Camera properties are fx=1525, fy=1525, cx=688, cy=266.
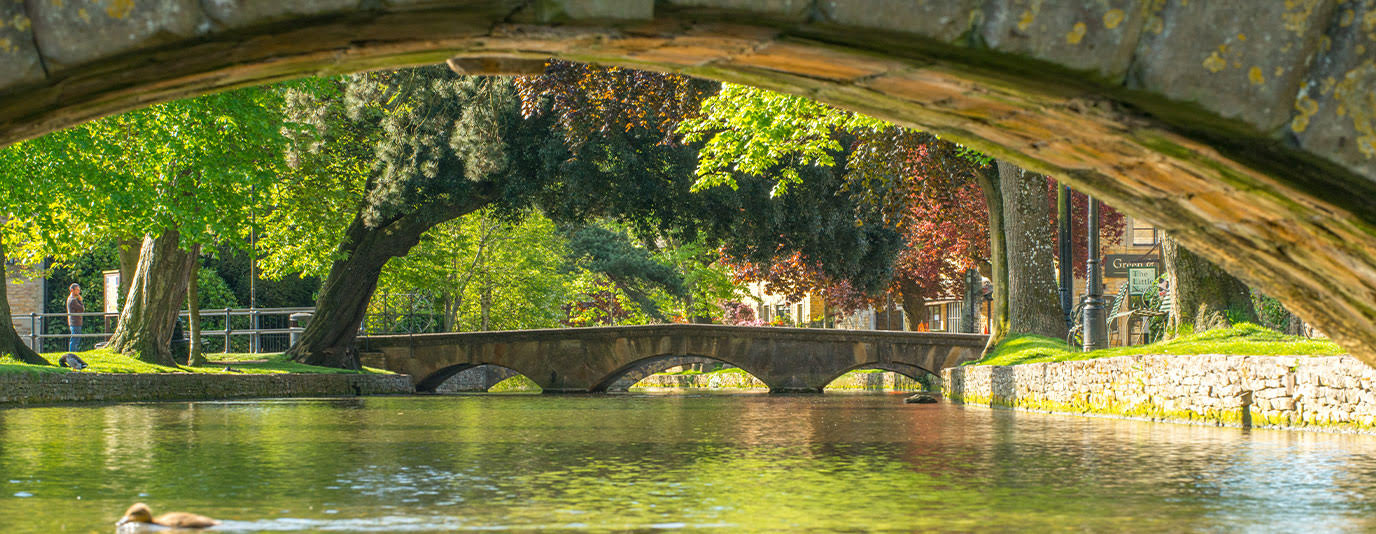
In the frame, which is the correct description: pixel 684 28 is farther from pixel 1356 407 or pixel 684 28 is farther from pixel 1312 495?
pixel 1356 407

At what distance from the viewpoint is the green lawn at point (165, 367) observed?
2064 centimetres

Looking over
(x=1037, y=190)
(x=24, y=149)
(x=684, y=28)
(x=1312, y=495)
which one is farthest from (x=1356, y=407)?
(x=24, y=149)

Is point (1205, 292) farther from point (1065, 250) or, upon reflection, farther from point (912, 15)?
point (912, 15)

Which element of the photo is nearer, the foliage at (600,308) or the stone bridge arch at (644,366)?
the stone bridge arch at (644,366)

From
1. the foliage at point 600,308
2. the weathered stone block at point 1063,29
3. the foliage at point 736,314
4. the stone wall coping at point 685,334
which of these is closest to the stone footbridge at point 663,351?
the stone wall coping at point 685,334

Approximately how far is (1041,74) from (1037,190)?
19.9 meters

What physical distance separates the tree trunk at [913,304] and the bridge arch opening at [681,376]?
4723 millimetres

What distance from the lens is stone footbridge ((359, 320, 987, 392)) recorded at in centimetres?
3834

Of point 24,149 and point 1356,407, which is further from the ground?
point 24,149

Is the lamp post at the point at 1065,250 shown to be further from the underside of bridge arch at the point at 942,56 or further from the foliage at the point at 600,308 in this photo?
the foliage at the point at 600,308

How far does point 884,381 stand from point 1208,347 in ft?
103

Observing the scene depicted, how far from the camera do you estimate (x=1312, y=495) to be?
728cm

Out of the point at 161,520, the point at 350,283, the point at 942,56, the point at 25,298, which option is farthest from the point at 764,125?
the point at 25,298

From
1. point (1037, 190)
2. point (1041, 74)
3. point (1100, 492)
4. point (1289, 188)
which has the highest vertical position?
point (1037, 190)
